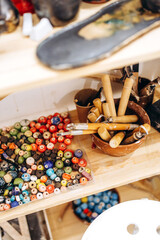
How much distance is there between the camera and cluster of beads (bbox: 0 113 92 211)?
81cm

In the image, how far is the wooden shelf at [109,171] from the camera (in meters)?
0.79

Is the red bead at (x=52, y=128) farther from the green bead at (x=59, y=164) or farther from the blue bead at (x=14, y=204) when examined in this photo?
the blue bead at (x=14, y=204)

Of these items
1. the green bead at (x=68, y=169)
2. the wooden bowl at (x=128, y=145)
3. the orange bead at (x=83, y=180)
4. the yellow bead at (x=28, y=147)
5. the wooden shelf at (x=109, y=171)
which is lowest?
the wooden shelf at (x=109, y=171)

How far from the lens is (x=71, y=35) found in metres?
0.50

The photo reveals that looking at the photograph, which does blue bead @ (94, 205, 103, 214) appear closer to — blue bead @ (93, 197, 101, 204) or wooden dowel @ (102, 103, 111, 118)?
blue bead @ (93, 197, 101, 204)

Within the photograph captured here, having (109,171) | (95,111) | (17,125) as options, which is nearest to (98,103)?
(95,111)

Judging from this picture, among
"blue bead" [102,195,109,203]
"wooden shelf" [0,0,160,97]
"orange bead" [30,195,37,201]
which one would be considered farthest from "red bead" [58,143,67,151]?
"blue bead" [102,195,109,203]

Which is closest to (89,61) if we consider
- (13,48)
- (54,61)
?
(54,61)

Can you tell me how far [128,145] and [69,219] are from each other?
80 centimetres

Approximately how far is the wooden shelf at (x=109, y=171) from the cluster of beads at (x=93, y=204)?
1.79 feet

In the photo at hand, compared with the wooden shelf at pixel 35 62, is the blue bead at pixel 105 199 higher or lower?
lower

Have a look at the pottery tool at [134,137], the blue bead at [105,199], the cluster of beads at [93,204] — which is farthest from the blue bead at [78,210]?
the pottery tool at [134,137]

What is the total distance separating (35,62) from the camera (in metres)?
0.47

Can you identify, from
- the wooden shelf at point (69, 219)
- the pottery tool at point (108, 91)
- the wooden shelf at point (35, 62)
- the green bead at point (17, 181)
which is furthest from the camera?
the wooden shelf at point (69, 219)
